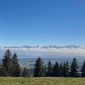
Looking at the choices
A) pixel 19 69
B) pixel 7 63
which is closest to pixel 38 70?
pixel 19 69

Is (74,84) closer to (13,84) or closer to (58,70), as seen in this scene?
(13,84)

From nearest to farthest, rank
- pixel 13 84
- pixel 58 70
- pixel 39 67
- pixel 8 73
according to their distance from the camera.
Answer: pixel 13 84 → pixel 8 73 → pixel 39 67 → pixel 58 70

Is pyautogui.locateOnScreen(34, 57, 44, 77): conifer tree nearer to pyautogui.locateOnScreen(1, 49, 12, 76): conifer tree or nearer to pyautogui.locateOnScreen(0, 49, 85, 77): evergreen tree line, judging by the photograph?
pyautogui.locateOnScreen(0, 49, 85, 77): evergreen tree line

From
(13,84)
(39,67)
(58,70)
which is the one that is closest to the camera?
(13,84)

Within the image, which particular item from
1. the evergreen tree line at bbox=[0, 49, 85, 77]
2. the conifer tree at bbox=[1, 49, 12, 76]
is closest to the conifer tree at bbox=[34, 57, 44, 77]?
the evergreen tree line at bbox=[0, 49, 85, 77]

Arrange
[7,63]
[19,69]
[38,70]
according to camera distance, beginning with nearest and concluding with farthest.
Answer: [7,63]
[38,70]
[19,69]

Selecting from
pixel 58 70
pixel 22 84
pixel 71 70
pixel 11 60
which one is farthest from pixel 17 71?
pixel 22 84

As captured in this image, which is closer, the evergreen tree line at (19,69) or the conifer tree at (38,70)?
the evergreen tree line at (19,69)

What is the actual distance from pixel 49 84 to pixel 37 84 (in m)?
1.47

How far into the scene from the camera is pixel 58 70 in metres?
68.8

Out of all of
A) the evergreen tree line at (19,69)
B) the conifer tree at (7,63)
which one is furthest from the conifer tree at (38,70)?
the conifer tree at (7,63)

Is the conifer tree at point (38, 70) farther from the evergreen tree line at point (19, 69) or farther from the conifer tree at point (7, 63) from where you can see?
the conifer tree at point (7, 63)

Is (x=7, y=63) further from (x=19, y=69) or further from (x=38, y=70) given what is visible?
(x=38, y=70)

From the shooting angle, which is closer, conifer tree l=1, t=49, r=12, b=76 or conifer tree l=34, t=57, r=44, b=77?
conifer tree l=1, t=49, r=12, b=76
